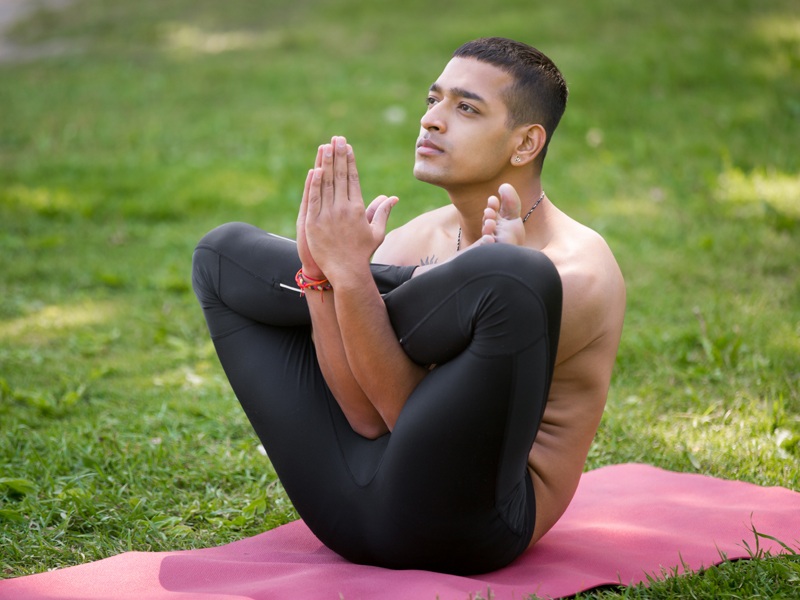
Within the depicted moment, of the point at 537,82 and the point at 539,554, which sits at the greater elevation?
the point at 537,82

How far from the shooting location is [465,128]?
3.00 meters

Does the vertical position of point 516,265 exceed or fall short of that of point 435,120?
it falls short

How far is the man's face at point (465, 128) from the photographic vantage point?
2992mm

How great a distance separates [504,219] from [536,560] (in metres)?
1.01

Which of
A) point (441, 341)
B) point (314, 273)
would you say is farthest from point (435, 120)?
point (441, 341)

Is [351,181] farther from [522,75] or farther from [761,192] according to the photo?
[761,192]

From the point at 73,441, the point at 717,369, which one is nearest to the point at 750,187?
the point at 717,369

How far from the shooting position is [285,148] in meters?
8.01

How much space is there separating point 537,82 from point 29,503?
2229 mm

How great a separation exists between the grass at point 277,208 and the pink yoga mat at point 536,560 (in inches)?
6.6

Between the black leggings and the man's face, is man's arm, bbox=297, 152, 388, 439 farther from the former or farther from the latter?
the man's face

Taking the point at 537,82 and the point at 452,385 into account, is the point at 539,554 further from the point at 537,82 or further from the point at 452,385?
the point at 537,82

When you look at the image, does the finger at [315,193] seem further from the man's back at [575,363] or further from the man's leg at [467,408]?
the man's back at [575,363]

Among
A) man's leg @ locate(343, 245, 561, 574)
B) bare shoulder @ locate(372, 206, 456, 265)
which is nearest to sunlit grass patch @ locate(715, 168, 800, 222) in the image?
bare shoulder @ locate(372, 206, 456, 265)
